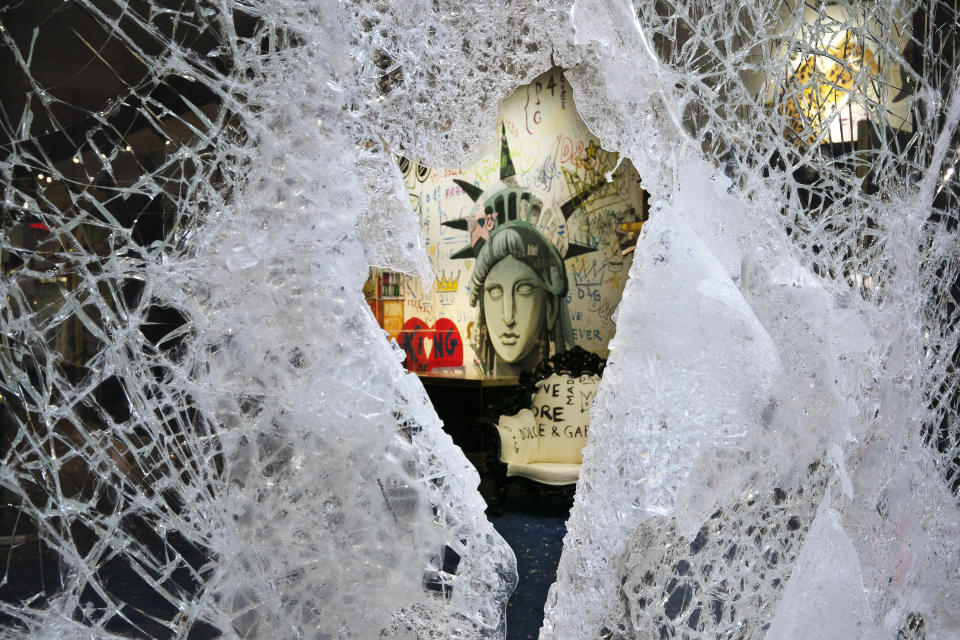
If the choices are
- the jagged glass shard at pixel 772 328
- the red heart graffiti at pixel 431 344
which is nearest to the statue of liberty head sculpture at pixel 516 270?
the red heart graffiti at pixel 431 344

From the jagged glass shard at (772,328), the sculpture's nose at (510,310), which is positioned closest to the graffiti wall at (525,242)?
the sculpture's nose at (510,310)

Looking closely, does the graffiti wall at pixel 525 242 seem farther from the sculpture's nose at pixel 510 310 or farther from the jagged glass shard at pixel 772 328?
the jagged glass shard at pixel 772 328

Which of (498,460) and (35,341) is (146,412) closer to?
(35,341)

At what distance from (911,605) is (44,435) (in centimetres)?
157

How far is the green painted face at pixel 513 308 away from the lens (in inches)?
135

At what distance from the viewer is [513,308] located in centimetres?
347

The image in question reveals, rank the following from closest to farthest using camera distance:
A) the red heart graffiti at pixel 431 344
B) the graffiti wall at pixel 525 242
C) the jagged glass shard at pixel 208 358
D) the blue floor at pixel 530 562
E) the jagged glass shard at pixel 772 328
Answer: the jagged glass shard at pixel 208 358, the jagged glass shard at pixel 772 328, the blue floor at pixel 530 562, the graffiti wall at pixel 525 242, the red heart graffiti at pixel 431 344

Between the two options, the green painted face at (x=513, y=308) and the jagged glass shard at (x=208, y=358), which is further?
the green painted face at (x=513, y=308)

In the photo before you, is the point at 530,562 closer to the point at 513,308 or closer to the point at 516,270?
the point at 513,308

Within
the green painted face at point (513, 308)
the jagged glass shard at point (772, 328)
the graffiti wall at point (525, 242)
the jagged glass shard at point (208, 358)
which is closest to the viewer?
the jagged glass shard at point (208, 358)

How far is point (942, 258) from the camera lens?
5.06 ft

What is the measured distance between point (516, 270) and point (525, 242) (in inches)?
5.2

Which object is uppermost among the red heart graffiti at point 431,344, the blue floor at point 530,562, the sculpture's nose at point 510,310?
the sculpture's nose at point 510,310

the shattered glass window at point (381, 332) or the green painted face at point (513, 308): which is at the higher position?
the shattered glass window at point (381, 332)
